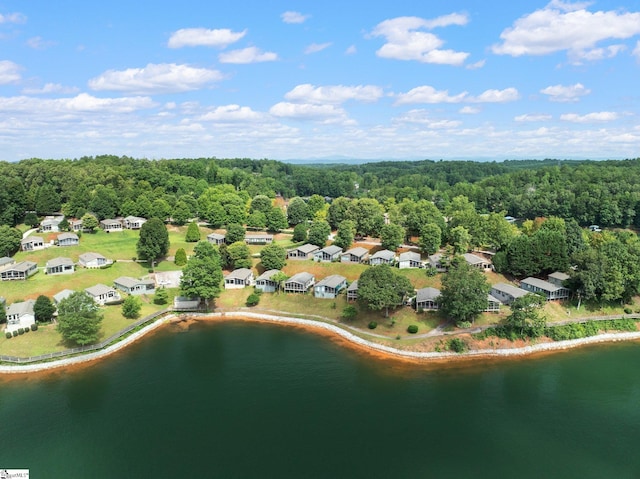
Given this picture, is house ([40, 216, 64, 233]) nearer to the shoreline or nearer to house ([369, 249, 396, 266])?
the shoreline

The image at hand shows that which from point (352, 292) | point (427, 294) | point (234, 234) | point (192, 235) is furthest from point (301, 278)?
point (192, 235)

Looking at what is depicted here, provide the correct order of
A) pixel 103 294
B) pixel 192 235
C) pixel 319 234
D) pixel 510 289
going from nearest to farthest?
pixel 510 289 < pixel 103 294 < pixel 319 234 < pixel 192 235

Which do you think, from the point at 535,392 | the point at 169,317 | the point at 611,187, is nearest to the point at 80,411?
the point at 169,317

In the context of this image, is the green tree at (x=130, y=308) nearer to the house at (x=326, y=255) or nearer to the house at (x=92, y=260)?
the house at (x=92, y=260)

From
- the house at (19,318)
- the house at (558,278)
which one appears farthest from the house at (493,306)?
the house at (19,318)

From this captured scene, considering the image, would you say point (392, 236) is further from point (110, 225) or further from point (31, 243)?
point (31, 243)
